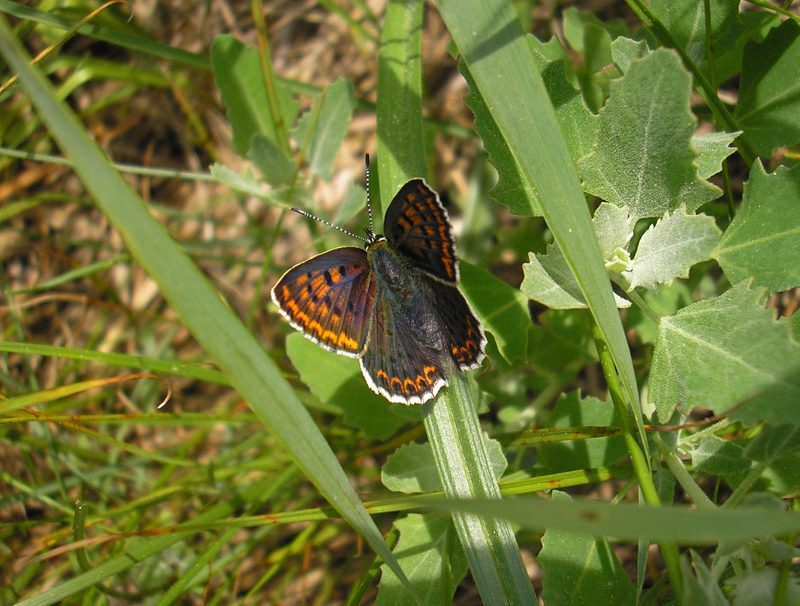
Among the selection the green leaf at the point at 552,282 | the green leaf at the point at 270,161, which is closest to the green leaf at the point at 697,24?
the green leaf at the point at 552,282

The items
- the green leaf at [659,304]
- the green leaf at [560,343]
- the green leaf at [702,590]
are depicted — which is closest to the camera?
the green leaf at [702,590]

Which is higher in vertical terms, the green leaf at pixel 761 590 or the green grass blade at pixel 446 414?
the green grass blade at pixel 446 414

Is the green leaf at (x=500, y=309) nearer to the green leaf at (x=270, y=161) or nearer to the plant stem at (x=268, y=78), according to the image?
the green leaf at (x=270, y=161)

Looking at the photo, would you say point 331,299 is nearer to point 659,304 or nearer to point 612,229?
point 612,229

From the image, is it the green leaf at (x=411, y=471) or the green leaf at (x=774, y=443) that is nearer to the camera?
the green leaf at (x=774, y=443)

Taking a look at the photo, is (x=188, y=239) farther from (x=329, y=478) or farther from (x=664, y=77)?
(x=664, y=77)

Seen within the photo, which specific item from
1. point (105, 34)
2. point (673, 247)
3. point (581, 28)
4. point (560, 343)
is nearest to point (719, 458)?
point (673, 247)

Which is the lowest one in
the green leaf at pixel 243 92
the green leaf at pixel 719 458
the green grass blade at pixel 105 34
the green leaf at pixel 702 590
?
the green leaf at pixel 719 458
